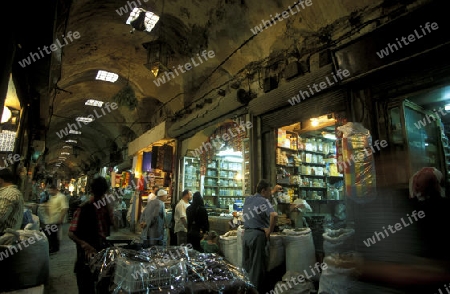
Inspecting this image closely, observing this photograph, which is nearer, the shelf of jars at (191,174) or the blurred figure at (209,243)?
the blurred figure at (209,243)

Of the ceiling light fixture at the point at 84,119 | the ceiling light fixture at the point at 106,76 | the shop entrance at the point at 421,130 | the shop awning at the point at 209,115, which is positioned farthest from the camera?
the ceiling light fixture at the point at 84,119

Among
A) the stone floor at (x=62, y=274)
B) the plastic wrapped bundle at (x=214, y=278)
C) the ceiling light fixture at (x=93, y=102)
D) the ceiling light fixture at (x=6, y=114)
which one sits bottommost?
the stone floor at (x=62, y=274)

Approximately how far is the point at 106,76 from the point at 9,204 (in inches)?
426

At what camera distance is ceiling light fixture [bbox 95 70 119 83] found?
534 inches

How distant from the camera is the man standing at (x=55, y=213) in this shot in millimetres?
8883

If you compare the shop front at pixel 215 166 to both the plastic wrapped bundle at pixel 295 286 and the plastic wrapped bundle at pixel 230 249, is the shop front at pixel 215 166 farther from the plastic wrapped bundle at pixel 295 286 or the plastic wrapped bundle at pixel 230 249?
the plastic wrapped bundle at pixel 295 286

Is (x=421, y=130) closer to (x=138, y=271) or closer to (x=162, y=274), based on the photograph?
(x=162, y=274)

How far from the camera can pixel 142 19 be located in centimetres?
880

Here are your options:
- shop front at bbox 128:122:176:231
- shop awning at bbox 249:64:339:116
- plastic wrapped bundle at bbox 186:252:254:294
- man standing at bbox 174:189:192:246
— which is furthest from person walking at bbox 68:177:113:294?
shop front at bbox 128:122:176:231

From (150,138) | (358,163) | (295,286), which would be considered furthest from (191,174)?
(358,163)

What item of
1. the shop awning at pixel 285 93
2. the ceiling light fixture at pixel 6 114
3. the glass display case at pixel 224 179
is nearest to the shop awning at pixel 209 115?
the shop awning at pixel 285 93

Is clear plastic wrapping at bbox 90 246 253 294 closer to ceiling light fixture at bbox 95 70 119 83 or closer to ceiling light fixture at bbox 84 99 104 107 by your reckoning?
ceiling light fixture at bbox 95 70 119 83

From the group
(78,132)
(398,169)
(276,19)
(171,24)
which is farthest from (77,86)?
(398,169)

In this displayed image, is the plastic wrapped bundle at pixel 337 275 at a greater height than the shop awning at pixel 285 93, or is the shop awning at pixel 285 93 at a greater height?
the shop awning at pixel 285 93
